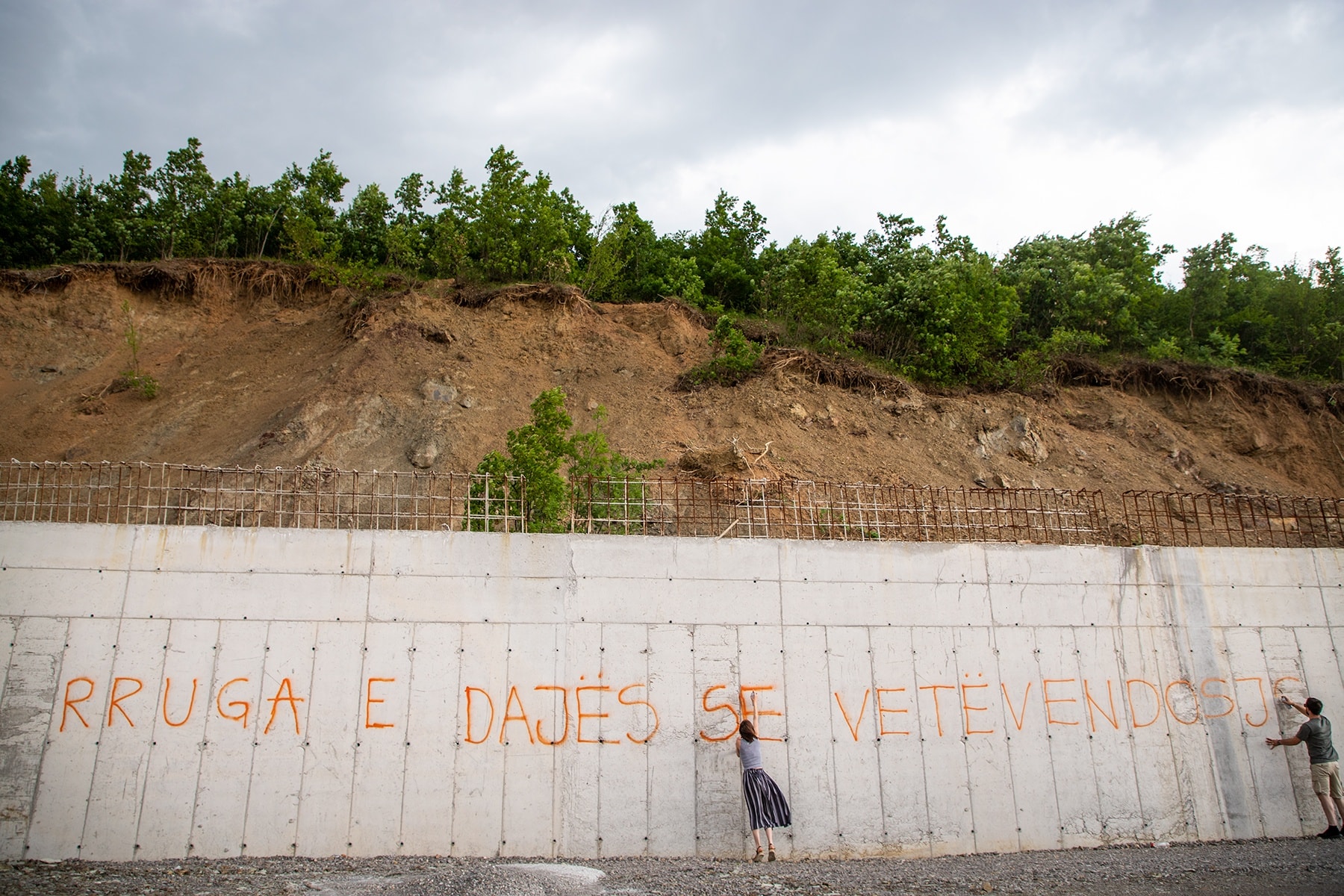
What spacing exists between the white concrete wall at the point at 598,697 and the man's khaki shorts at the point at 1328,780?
1.34 ft

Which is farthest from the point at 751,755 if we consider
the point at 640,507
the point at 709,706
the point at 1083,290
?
the point at 1083,290

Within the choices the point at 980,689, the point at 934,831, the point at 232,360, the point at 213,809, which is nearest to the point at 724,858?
the point at 934,831

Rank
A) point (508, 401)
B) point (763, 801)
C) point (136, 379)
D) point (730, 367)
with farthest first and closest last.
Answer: point (136, 379)
point (730, 367)
point (508, 401)
point (763, 801)

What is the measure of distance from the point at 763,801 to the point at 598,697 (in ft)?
6.14

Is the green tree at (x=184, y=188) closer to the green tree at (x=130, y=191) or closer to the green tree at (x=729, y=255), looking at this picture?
the green tree at (x=130, y=191)

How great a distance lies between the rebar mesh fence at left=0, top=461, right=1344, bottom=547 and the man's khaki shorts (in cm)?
260

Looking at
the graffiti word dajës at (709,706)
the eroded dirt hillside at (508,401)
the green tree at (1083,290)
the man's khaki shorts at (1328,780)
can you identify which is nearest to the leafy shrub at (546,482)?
the graffiti word dajës at (709,706)

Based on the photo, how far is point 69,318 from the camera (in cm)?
2134

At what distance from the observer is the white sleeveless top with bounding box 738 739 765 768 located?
8297 mm

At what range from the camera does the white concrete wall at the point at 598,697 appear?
8078 millimetres

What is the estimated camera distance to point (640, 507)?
12.2 metres

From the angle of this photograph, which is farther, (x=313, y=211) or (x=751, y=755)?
(x=313, y=211)

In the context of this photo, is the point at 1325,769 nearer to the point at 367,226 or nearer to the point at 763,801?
the point at 763,801

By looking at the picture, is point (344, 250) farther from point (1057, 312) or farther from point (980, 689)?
point (980, 689)
